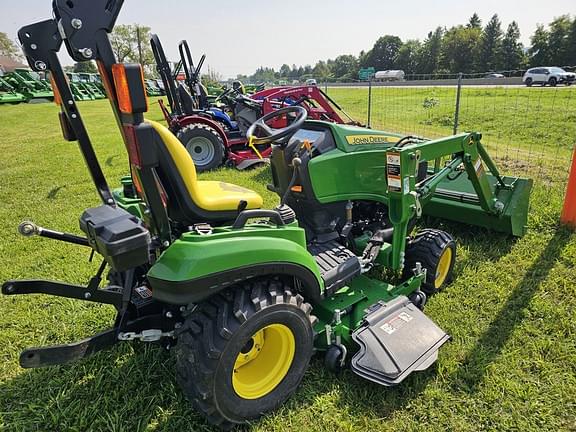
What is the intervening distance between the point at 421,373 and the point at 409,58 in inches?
3279

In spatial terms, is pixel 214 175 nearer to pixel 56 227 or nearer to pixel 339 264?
pixel 56 227

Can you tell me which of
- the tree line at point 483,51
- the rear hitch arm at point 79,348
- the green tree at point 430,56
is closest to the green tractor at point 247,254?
the rear hitch arm at point 79,348

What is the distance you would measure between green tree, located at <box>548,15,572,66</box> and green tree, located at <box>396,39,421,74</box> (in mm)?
24812

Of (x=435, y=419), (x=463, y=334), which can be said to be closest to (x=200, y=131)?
(x=463, y=334)

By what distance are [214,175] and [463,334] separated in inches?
211

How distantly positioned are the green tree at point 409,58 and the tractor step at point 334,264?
7727cm

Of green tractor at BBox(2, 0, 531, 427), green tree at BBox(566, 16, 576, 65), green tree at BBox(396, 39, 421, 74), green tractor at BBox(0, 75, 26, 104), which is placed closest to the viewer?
green tractor at BBox(2, 0, 531, 427)

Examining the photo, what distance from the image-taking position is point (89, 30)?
5.26 feet

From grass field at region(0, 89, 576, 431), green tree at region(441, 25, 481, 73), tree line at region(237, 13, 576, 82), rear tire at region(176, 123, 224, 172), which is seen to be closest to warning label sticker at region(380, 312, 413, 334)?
grass field at region(0, 89, 576, 431)

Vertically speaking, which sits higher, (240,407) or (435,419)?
(240,407)

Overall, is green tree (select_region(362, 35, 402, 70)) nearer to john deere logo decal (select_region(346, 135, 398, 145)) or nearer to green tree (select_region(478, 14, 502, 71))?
green tree (select_region(478, 14, 502, 71))

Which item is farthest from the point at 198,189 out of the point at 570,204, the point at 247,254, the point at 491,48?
the point at 491,48

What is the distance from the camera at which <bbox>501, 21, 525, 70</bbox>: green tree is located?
54594 millimetres

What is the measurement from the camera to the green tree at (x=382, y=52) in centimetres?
9194
